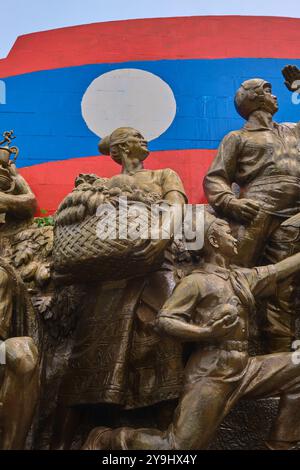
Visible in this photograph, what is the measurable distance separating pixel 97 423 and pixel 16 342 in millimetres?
821

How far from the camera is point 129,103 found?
7.41 meters

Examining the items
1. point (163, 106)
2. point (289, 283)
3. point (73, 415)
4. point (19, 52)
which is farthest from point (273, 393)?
point (19, 52)

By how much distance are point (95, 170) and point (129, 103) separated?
703mm

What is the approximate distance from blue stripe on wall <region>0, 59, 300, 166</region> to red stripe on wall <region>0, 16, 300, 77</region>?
0.09 metres

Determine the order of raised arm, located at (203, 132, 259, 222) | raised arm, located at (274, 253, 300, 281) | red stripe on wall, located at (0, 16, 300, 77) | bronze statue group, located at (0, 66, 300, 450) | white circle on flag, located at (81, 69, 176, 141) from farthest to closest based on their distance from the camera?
red stripe on wall, located at (0, 16, 300, 77), white circle on flag, located at (81, 69, 176, 141), raised arm, located at (203, 132, 259, 222), raised arm, located at (274, 253, 300, 281), bronze statue group, located at (0, 66, 300, 450)

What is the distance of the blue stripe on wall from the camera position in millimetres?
7254

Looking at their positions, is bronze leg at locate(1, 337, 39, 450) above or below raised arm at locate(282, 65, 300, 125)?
below

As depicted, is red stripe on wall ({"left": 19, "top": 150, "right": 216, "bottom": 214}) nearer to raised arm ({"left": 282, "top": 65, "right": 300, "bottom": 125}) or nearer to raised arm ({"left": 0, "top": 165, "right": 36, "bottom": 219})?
raised arm ({"left": 0, "top": 165, "right": 36, "bottom": 219})

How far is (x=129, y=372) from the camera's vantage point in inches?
194

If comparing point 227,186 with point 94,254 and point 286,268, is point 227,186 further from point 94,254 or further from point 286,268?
point 94,254

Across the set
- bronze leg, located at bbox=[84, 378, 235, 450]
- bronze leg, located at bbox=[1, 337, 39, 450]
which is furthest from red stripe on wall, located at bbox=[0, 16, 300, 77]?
bronze leg, located at bbox=[84, 378, 235, 450]

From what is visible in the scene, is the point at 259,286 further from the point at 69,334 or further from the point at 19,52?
the point at 19,52

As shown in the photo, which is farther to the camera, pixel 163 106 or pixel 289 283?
pixel 163 106

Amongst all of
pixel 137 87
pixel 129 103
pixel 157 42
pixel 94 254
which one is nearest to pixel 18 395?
pixel 94 254
